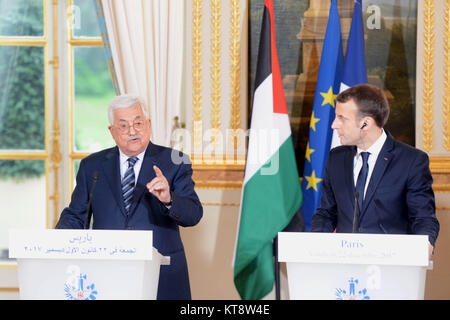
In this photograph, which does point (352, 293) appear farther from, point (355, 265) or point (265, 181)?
point (265, 181)

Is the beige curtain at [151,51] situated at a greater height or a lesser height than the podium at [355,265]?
greater

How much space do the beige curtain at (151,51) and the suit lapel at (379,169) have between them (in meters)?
1.82

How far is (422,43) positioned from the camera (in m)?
4.25

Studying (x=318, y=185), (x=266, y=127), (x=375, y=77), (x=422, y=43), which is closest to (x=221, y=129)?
(x=266, y=127)

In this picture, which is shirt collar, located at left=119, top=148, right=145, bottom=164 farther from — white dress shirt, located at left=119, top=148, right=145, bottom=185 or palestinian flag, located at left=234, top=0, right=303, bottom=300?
palestinian flag, located at left=234, top=0, right=303, bottom=300

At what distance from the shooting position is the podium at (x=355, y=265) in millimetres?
2066

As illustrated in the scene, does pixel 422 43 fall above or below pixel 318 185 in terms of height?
above

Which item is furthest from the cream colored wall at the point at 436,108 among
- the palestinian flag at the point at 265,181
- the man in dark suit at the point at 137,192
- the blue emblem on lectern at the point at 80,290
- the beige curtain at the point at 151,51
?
the blue emblem on lectern at the point at 80,290

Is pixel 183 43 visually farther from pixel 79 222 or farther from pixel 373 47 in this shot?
pixel 79 222

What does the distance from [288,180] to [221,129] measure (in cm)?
68

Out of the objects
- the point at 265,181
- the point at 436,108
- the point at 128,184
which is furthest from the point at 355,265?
the point at 436,108

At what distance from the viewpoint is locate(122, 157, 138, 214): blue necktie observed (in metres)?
2.83

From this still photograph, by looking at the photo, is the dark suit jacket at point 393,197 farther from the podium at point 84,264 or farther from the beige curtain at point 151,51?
the beige curtain at point 151,51
